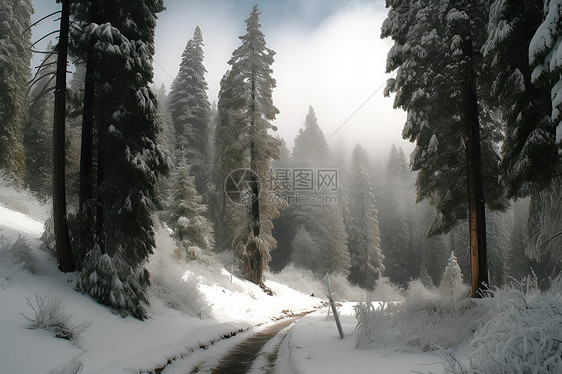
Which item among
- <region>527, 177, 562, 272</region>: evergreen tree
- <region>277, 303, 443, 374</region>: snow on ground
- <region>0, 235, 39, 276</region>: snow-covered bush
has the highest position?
<region>527, 177, 562, 272</region>: evergreen tree

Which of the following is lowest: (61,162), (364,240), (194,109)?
(364,240)

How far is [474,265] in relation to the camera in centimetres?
989

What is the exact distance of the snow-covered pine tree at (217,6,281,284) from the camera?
2095 centimetres

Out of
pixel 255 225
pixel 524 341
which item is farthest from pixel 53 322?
pixel 255 225

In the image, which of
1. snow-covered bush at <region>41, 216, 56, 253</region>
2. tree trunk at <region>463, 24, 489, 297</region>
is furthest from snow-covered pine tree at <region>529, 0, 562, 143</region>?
snow-covered bush at <region>41, 216, 56, 253</region>

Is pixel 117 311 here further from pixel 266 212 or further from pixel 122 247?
pixel 266 212

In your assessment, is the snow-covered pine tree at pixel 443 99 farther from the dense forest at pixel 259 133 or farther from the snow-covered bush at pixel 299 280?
the snow-covered bush at pixel 299 280

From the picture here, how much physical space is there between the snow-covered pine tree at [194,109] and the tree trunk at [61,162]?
2653 centimetres

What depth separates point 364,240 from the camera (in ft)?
146

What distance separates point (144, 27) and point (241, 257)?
14024 millimetres

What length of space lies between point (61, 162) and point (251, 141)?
1307cm

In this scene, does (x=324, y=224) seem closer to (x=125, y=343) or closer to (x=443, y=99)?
(x=443, y=99)

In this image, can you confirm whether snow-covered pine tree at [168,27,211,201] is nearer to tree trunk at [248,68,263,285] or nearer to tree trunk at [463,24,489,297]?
tree trunk at [248,68,263,285]

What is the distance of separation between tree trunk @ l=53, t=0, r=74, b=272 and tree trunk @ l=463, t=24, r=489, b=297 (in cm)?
1160
